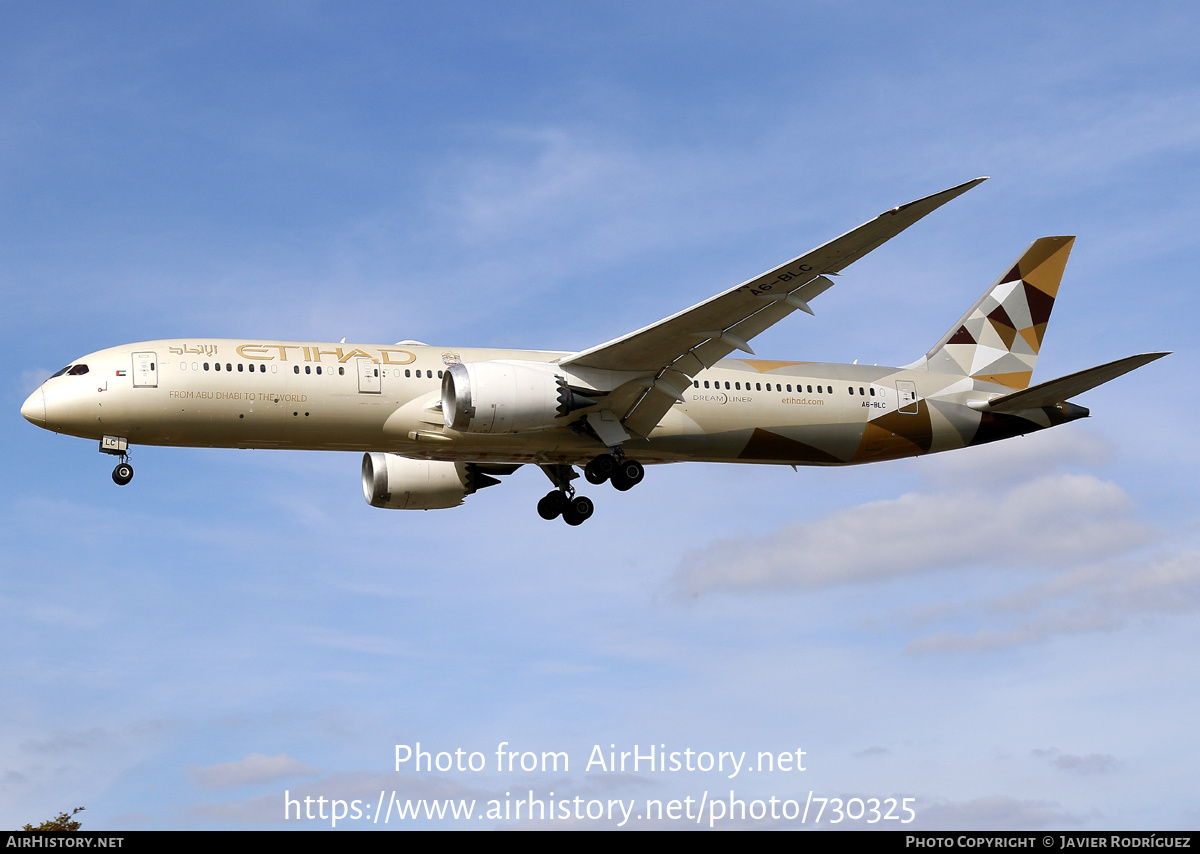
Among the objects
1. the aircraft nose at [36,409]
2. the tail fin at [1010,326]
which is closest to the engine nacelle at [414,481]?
the aircraft nose at [36,409]

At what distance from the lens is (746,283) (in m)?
29.5

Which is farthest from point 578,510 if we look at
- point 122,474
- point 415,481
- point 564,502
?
point 122,474

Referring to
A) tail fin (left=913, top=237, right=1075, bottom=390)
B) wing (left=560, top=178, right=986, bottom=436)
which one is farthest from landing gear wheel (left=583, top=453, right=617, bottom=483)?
tail fin (left=913, top=237, right=1075, bottom=390)

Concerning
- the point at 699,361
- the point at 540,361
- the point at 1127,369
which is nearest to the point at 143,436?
the point at 540,361

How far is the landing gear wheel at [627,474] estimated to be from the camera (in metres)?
34.1

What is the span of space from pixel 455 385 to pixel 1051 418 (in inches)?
674

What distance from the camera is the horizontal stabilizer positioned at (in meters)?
31.8

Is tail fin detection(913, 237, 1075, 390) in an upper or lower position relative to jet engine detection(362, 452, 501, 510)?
upper

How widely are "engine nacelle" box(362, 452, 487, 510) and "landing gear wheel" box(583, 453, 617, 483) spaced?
597cm

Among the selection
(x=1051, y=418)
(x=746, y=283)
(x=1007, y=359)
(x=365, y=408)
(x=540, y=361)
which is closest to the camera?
(x=746, y=283)

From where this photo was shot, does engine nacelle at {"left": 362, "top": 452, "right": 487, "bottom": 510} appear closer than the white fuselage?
No

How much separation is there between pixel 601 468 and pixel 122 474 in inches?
459

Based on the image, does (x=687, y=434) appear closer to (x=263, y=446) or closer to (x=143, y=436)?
(x=263, y=446)

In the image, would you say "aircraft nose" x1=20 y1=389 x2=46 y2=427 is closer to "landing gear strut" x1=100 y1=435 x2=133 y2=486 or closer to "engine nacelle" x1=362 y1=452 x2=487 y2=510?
"landing gear strut" x1=100 y1=435 x2=133 y2=486
